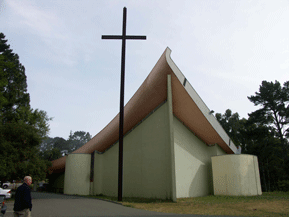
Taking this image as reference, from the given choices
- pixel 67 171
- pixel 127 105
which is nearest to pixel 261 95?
pixel 127 105

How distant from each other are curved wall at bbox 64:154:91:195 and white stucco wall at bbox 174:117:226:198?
25.8 ft

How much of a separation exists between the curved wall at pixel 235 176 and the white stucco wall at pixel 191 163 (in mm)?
692

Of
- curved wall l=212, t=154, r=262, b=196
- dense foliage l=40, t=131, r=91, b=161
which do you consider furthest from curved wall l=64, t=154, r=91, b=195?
dense foliage l=40, t=131, r=91, b=161

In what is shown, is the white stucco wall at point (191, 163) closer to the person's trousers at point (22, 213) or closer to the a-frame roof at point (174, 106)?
the a-frame roof at point (174, 106)

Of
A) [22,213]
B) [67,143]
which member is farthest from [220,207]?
[67,143]

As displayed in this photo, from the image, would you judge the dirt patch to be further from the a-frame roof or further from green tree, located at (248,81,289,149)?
green tree, located at (248,81,289,149)

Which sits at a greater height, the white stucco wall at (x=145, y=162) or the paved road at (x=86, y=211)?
the white stucco wall at (x=145, y=162)

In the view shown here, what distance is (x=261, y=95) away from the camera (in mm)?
35000

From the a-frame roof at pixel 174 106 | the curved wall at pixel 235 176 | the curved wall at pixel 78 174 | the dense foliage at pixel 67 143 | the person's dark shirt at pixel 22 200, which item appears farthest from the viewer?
the dense foliage at pixel 67 143

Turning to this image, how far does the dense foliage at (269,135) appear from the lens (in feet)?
103

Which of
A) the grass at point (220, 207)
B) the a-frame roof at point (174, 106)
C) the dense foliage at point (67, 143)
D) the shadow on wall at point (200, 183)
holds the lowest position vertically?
the grass at point (220, 207)

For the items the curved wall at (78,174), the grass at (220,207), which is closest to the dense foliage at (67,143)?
the curved wall at (78,174)

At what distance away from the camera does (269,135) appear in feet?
105

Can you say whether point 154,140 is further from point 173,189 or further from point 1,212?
point 1,212
